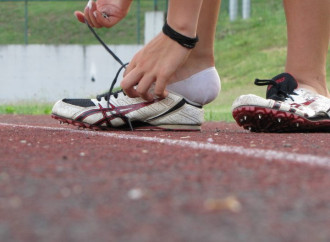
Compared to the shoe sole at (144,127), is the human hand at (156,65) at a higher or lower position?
higher

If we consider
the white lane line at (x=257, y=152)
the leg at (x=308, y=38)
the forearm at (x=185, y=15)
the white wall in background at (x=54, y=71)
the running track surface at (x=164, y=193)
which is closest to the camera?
the running track surface at (x=164, y=193)

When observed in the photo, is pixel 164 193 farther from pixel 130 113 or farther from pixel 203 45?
pixel 203 45

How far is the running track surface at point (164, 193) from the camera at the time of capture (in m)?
1.53

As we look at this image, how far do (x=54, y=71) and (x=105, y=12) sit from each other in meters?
15.5

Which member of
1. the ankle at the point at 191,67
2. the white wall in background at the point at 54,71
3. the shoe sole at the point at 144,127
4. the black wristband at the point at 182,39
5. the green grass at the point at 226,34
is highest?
the black wristband at the point at 182,39

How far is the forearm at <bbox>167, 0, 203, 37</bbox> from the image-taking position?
402cm

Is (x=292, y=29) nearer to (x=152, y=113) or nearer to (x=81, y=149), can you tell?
(x=152, y=113)

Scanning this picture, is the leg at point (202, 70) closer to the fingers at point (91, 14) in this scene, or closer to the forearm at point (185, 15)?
the forearm at point (185, 15)

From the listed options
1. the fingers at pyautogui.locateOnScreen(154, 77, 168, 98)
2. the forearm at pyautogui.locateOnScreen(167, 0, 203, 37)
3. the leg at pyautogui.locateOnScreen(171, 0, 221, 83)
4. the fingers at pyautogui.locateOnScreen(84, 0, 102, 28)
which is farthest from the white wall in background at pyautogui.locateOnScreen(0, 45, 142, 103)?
the forearm at pyautogui.locateOnScreen(167, 0, 203, 37)

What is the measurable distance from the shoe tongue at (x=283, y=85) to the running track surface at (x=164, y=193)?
1.30 meters

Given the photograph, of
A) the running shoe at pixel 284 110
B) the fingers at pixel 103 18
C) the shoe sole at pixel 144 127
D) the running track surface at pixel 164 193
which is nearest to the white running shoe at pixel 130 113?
the shoe sole at pixel 144 127

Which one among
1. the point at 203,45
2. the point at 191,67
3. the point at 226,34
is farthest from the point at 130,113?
the point at 226,34

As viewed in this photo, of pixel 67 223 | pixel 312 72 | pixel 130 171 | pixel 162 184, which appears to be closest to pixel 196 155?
pixel 130 171

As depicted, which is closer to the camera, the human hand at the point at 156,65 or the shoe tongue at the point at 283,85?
the human hand at the point at 156,65
